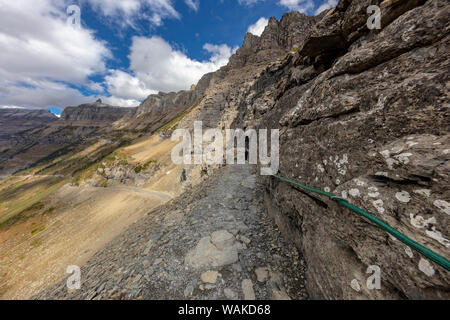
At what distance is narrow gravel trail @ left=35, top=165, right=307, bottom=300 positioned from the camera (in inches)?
159

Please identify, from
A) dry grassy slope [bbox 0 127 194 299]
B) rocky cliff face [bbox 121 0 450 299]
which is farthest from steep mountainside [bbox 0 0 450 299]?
dry grassy slope [bbox 0 127 194 299]

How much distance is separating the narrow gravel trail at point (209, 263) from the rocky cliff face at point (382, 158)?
0.79 metres

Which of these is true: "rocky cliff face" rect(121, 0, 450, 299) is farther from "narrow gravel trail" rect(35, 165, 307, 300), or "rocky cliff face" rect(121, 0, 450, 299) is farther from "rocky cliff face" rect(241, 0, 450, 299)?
"narrow gravel trail" rect(35, 165, 307, 300)

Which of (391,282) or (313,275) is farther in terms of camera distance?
(313,275)

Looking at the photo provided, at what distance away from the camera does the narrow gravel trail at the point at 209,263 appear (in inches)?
159

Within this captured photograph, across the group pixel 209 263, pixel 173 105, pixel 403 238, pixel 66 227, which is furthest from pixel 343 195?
pixel 173 105

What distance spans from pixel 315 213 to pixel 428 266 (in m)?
2.01

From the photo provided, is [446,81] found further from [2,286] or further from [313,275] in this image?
[2,286]

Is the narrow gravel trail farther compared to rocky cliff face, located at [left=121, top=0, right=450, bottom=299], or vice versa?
the narrow gravel trail

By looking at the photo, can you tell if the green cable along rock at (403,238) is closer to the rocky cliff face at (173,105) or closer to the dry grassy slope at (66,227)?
the dry grassy slope at (66,227)

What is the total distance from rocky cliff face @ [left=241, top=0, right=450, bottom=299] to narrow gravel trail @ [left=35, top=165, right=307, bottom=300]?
791 millimetres

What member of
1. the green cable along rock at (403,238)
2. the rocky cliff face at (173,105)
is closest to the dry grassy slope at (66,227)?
the green cable along rock at (403,238)

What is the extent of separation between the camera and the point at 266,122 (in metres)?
9.02
